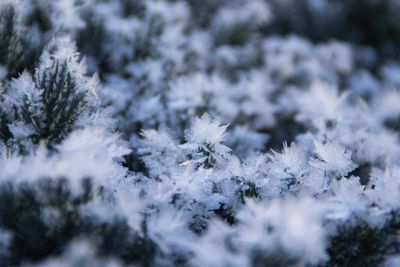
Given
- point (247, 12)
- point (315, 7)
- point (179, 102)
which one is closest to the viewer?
point (179, 102)

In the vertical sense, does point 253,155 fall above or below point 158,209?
above

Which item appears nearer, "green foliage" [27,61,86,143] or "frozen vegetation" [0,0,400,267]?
"frozen vegetation" [0,0,400,267]

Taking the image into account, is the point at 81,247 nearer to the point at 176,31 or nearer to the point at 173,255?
the point at 173,255

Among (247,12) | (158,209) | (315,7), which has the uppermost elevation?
(315,7)

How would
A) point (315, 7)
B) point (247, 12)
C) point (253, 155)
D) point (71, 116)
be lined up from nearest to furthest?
point (71, 116), point (253, 155), point (247, 12), point (315, 7)

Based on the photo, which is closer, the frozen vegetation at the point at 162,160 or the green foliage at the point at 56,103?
the frozen vegetation at the point at 162,160

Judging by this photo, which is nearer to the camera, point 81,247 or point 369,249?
point 81,247

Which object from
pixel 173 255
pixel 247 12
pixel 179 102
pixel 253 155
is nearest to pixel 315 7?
pixel 247 12

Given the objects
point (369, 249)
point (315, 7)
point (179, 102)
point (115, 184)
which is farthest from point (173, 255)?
point (315, 7)
